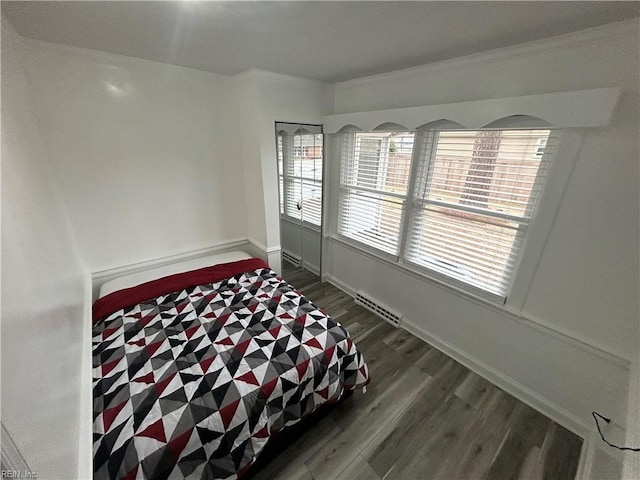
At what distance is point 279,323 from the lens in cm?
161

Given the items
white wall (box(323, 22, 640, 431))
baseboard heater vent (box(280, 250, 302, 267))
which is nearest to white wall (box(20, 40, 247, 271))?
baseboard heater vent (box(280, 250, 302, 267))

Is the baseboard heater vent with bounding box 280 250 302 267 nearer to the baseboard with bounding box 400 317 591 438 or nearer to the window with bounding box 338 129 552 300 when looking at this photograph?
the window with bounding box 338 129 552 300

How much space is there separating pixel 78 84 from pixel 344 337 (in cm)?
242

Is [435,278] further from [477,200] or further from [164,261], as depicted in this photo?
[164,261]

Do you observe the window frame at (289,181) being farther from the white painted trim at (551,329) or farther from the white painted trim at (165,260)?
the white painted trim at (551,329)

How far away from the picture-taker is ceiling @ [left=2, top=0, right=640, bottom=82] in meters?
1.07

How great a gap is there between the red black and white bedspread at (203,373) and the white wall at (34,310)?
6.3 inches

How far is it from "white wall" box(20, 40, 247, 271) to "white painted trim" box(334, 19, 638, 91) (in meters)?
1.55

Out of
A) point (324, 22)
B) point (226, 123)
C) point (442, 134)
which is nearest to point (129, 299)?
point (226, 123)

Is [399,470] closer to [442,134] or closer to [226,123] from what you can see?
[442,134]

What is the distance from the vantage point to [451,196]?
1.87 metres

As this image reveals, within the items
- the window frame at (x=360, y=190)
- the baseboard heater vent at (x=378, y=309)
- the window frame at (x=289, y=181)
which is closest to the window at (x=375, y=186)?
the window frame at (x=360, y=190)

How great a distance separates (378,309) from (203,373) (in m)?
1.71

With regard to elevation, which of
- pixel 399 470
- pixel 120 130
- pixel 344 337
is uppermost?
pixel 120 130
